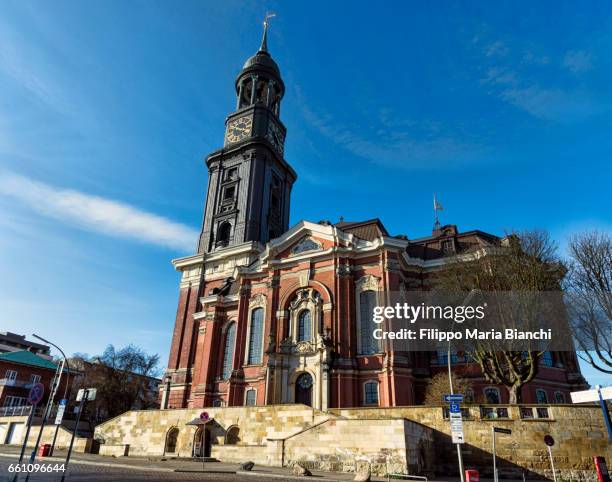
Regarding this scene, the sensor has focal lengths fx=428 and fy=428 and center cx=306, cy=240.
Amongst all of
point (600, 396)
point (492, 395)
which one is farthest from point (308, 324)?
point (600, 396)

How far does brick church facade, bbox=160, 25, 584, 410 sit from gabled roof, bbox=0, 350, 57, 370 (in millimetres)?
22947

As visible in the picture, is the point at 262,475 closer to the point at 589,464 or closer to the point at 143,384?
the point at 589,464

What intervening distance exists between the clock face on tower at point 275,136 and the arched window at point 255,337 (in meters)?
26.9

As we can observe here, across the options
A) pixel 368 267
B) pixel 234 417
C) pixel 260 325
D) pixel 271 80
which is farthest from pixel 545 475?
pixel 271 80

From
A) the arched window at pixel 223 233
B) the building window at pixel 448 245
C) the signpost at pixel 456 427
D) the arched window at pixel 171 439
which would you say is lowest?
the arched window at pixel 171 439

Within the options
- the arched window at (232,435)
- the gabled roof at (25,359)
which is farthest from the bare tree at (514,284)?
the gabled roof at (25,359)

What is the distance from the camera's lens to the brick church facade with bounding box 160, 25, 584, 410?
102ft

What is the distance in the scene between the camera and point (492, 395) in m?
30.6

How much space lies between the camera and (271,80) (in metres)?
62.5

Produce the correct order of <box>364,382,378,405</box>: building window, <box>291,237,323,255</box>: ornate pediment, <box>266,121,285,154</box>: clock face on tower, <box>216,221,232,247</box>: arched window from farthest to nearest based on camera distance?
<box>266,121,285,154</box>: clock face on tower < <box>216,221,232,247</box>: arched window < <box>291,237,323,255</box>: ornate pediment < <box>364,382,378,405</box>: building window

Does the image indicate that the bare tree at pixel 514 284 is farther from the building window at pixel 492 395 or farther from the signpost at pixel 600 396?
the signpost at pixel 600 396

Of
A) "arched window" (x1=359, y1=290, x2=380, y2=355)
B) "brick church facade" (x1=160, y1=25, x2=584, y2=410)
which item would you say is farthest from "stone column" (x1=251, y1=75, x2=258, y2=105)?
"arched window" (x1=359, y1=290, x2=380, y2=355)

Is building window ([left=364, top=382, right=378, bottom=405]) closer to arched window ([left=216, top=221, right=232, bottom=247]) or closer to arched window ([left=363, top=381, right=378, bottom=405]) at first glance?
arched window ([left=363, top=381, right=378, bottom=405])

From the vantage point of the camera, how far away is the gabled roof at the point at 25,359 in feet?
172
